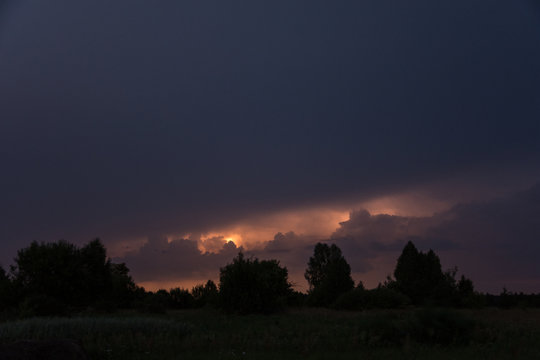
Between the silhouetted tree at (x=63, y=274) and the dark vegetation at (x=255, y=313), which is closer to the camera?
the dark vegetation at (x=255, y=313)

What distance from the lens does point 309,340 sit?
44.6 ft

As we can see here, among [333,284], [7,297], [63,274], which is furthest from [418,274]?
[7,297]

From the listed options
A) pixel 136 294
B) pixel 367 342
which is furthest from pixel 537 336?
pixel 136 294

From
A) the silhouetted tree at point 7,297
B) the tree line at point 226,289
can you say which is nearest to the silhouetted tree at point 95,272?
the tree line at point 226,289

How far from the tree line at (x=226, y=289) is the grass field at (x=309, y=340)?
10.2 m

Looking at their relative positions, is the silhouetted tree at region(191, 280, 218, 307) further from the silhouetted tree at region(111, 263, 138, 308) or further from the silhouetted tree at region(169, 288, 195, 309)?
the silhouetted tree at region(111, 263, 138, 308)

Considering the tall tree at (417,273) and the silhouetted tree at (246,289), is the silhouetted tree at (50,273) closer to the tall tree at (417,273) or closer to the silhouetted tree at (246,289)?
the silhouetted tree at (246,289)

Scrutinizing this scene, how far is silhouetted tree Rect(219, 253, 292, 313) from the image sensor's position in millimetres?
26375

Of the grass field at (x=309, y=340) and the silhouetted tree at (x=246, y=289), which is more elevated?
the silhouetted tree at (x=246, y=289)

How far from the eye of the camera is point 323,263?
55.1 meters

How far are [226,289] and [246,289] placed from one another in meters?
1.13

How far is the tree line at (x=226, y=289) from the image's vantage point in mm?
26875

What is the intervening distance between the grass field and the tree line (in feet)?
33.3

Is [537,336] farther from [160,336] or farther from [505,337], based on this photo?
[160,336]
